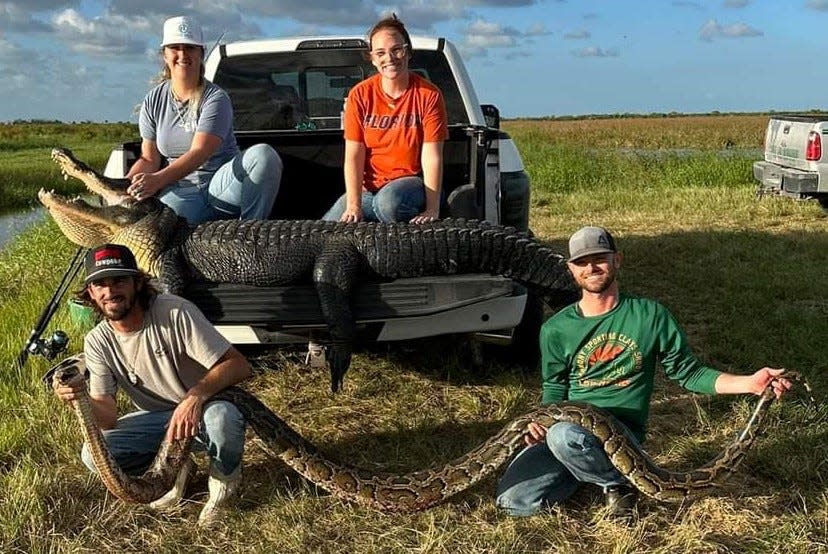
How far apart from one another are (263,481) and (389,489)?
2.18 feet

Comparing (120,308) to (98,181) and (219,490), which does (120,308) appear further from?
(98,181)

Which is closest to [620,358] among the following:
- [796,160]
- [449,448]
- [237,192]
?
[449,448]

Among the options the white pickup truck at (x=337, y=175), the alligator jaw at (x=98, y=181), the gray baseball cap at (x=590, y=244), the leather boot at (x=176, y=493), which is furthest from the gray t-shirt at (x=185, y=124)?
the gray baseball cap at (x=590, y=244)

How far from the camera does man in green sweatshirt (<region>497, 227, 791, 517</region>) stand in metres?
3.19

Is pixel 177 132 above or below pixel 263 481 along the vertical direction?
above

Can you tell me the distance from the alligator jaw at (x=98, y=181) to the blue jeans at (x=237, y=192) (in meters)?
0.35

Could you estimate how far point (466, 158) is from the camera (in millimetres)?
5016

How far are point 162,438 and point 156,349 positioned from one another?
386 millimetres

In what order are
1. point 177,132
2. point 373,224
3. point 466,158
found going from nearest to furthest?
1. point 373,224
2. point 177,132
3. point 466,158

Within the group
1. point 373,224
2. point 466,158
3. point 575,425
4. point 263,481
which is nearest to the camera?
point 575,425

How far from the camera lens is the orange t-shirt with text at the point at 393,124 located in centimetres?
447

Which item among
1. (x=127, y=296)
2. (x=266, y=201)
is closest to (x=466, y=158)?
(x=266, y=201)

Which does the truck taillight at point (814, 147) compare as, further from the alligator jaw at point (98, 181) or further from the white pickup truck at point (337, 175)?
the alligator jaw at point (98, 181)

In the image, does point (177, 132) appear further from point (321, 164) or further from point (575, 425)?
point (575, 425)
